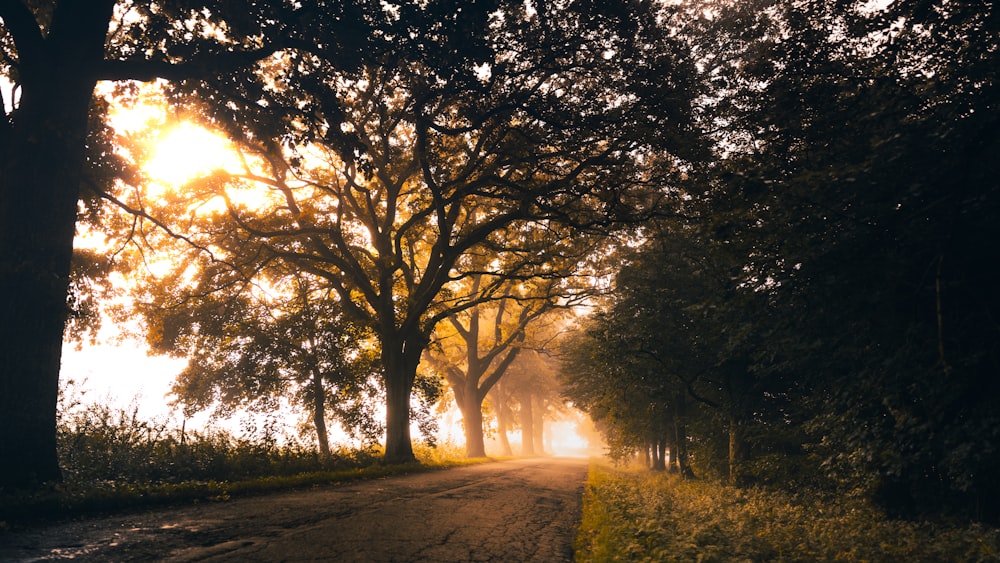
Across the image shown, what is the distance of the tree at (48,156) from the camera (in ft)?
25.9

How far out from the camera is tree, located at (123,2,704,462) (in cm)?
1197

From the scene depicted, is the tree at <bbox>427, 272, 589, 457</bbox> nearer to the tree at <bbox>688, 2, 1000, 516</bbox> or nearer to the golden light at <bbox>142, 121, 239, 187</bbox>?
the golden light at <bbox>142, 121, 239, 187</bbox>

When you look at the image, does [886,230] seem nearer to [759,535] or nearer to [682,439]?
[759,535]

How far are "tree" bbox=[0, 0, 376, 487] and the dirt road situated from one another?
2537mm

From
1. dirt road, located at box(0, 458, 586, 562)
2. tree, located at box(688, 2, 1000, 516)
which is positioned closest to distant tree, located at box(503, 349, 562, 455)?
tree, located at box(688, 2, 1000, 516)

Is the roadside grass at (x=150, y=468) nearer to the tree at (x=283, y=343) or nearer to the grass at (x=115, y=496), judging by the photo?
the grass at (x=115, y=496)

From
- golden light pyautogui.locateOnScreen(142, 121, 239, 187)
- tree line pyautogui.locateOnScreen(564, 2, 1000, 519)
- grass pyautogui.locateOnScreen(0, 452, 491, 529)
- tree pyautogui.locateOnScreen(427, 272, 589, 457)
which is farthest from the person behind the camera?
tree pyautogui.locateOnScreen(427, 272, 589, 457)

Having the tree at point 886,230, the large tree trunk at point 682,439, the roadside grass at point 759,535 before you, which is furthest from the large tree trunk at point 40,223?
the large tree trunk at point 682,439

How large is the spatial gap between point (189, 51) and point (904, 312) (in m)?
13.8

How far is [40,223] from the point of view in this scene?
848 centimetres

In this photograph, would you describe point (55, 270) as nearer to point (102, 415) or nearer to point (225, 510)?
point (102, 415)

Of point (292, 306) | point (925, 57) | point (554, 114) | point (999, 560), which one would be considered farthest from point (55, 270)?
point (925, 57)

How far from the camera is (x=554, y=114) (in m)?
12.9

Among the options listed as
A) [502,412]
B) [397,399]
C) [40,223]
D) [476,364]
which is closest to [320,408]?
[397,399]
